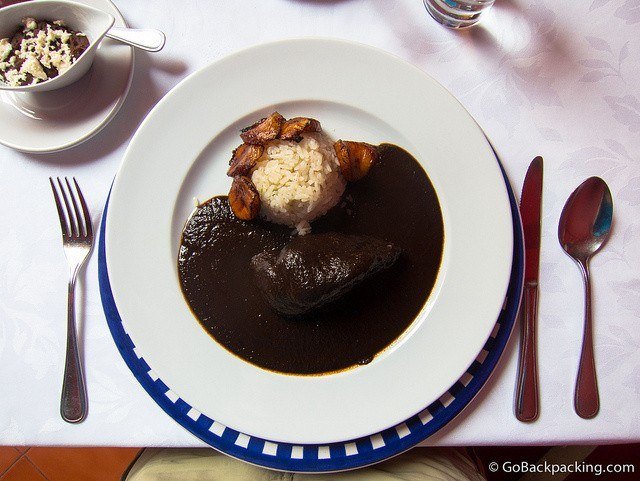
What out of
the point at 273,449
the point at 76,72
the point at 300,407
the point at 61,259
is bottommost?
the point at 273,449

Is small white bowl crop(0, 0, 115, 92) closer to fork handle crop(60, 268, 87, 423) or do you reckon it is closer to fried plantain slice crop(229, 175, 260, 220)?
fried plantain slice crop(229, 175, 260, 220)

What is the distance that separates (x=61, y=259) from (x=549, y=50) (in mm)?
1461

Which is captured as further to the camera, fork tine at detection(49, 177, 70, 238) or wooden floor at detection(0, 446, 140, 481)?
wooden floor at detection(0, 446, 140, 481)

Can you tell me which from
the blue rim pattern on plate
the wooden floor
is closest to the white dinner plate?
the blue rim pattern on plate

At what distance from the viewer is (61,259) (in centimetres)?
142

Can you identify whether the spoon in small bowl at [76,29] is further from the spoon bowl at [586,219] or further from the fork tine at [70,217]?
the spoon bowl at [586,219]

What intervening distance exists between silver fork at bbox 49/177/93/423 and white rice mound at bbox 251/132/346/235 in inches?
18.6

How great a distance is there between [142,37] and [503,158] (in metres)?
1.01

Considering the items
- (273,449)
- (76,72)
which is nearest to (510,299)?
(273,449)

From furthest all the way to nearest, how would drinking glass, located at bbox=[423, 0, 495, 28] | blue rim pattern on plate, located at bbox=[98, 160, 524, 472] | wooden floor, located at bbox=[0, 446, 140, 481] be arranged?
wooden floor, located at bbox=[0, 446, 140, 481], drinking glass, located at bbox=[423, 0, 495, 28], blue rim pattern on plate, located at bbox=[98, 160, 524, 472]

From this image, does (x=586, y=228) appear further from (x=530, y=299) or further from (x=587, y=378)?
(x=587, y=378)

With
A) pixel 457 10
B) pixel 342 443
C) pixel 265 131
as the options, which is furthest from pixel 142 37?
pixel 342 443

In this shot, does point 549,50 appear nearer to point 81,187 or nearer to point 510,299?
point 510,299

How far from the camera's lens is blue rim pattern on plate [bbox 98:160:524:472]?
4.23 feet
